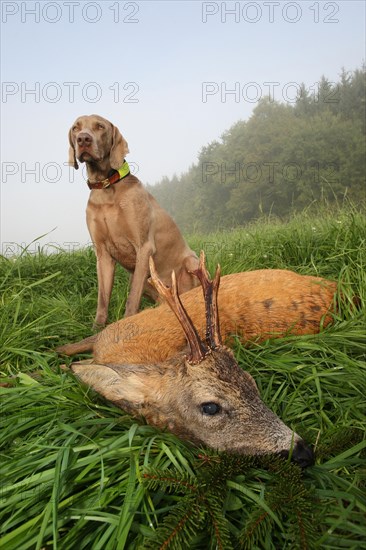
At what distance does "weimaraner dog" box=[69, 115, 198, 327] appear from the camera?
16.0 feet

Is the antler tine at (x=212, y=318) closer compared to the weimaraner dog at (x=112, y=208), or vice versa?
the antler tine at (x=212, y=318)

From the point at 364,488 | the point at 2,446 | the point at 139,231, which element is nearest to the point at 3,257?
the point at 139,231

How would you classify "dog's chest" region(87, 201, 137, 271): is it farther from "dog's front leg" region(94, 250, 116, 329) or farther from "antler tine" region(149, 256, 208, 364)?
"antler tine" region(149, 256, 208, 364)

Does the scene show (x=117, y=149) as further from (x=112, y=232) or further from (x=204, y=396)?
(x=204, y=396)

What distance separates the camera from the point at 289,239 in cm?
621

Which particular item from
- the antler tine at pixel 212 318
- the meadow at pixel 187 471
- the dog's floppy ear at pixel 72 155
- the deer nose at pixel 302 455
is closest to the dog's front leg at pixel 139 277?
the dog's floppy ear at pixel 72 155

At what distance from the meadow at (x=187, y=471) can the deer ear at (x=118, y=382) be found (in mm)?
88

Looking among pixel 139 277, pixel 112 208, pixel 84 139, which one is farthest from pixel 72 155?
pixel 139 277

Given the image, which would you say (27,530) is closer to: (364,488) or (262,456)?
(262,456)

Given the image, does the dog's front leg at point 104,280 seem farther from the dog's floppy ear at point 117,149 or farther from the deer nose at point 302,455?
the deer nose at point 302,455

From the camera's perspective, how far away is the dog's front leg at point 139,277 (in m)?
4.81

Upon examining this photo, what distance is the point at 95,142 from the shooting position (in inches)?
189

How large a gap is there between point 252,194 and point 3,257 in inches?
1073

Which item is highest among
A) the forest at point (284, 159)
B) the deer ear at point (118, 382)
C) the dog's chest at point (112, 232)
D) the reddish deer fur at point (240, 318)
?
the forest at point (284, 159)
